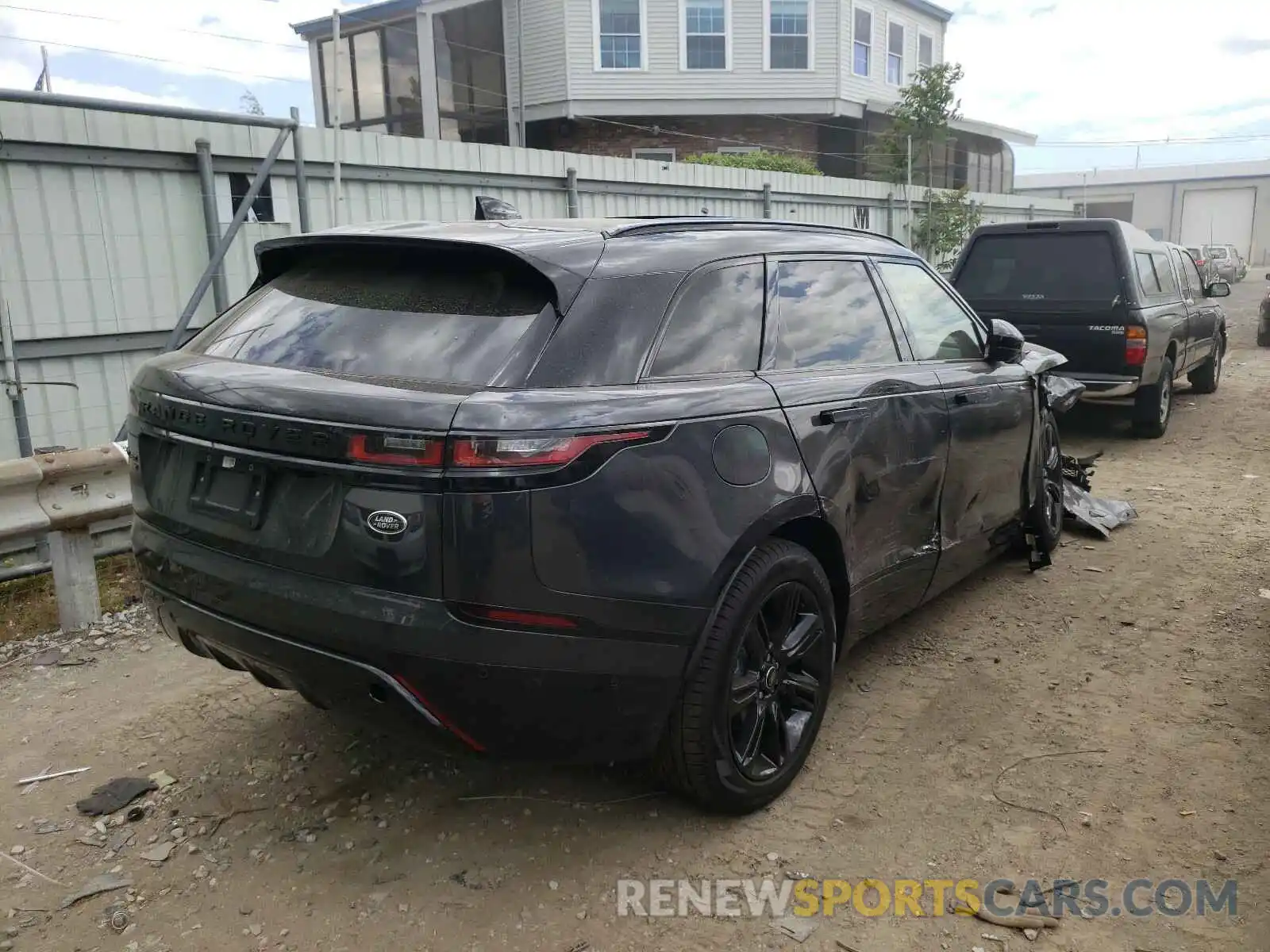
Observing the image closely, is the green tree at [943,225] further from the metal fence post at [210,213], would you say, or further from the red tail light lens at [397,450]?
the red tail light lens at [397,450]

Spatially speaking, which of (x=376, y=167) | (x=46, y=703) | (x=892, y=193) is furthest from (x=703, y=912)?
(x=892, y=193)

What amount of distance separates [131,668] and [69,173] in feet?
11.5

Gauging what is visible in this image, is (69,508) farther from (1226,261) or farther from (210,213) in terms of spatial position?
(1226,261)

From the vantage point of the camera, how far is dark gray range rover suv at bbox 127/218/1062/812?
245cm

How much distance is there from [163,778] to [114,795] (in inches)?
6.0

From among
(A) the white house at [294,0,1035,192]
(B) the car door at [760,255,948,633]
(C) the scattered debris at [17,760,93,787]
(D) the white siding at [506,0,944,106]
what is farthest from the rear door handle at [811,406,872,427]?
(D) the white siding at [506,0,944,106]

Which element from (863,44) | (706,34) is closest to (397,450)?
(706,34)

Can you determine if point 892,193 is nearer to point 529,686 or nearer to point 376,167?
point 376,167

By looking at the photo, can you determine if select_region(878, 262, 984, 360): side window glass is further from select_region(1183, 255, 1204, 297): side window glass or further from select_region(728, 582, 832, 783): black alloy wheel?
select_region(1183, 255, 1204, 297): side window glass

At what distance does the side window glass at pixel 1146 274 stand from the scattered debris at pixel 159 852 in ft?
27.5

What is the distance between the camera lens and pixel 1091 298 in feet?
27.7

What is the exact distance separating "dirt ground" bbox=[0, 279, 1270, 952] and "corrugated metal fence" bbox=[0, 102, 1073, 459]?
8.03 feet

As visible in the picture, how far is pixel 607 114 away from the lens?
22906 mm

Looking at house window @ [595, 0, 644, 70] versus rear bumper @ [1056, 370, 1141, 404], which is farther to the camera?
house window @ [595, 0, 644, 70]
